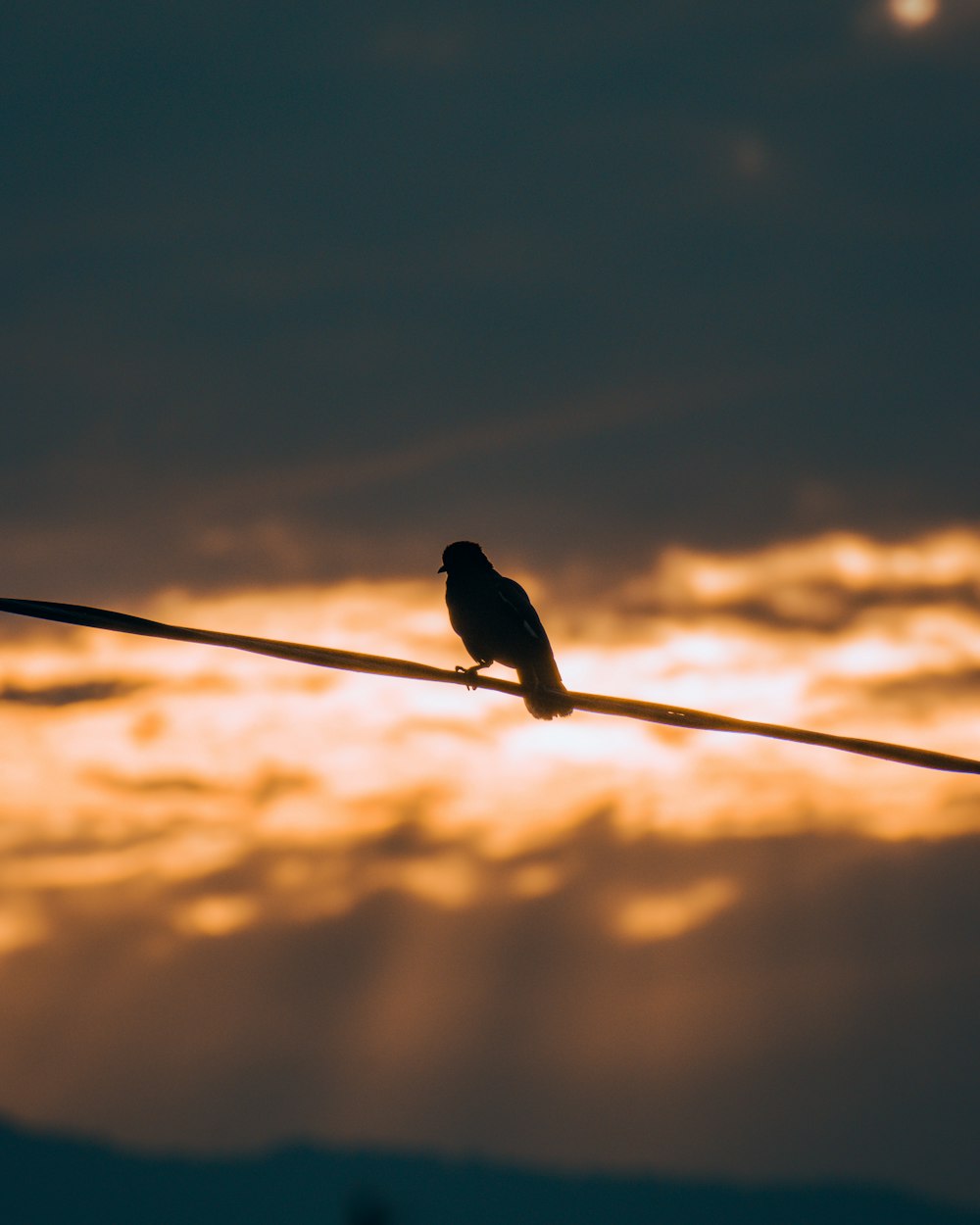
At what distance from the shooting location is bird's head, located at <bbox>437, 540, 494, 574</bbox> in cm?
1259

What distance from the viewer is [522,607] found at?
12117 mm

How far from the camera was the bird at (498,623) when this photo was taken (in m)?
12.0

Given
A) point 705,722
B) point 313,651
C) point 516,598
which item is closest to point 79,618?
point 313,651

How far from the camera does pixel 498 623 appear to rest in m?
12.0

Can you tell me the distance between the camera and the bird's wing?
12.0 metres

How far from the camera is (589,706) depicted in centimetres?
662

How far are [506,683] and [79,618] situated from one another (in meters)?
2.05

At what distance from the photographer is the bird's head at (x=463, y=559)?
12.6 meters

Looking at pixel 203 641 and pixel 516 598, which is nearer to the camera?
pixel 203 641

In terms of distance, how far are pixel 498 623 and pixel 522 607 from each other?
0.82ft

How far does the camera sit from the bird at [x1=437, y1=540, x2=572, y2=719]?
473 inches

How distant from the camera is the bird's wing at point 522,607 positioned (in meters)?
12.0

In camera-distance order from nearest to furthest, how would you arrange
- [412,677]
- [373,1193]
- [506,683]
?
[412,677]
[506,683]
[373,1193]

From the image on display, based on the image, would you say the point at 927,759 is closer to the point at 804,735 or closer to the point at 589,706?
the point at 804,735
